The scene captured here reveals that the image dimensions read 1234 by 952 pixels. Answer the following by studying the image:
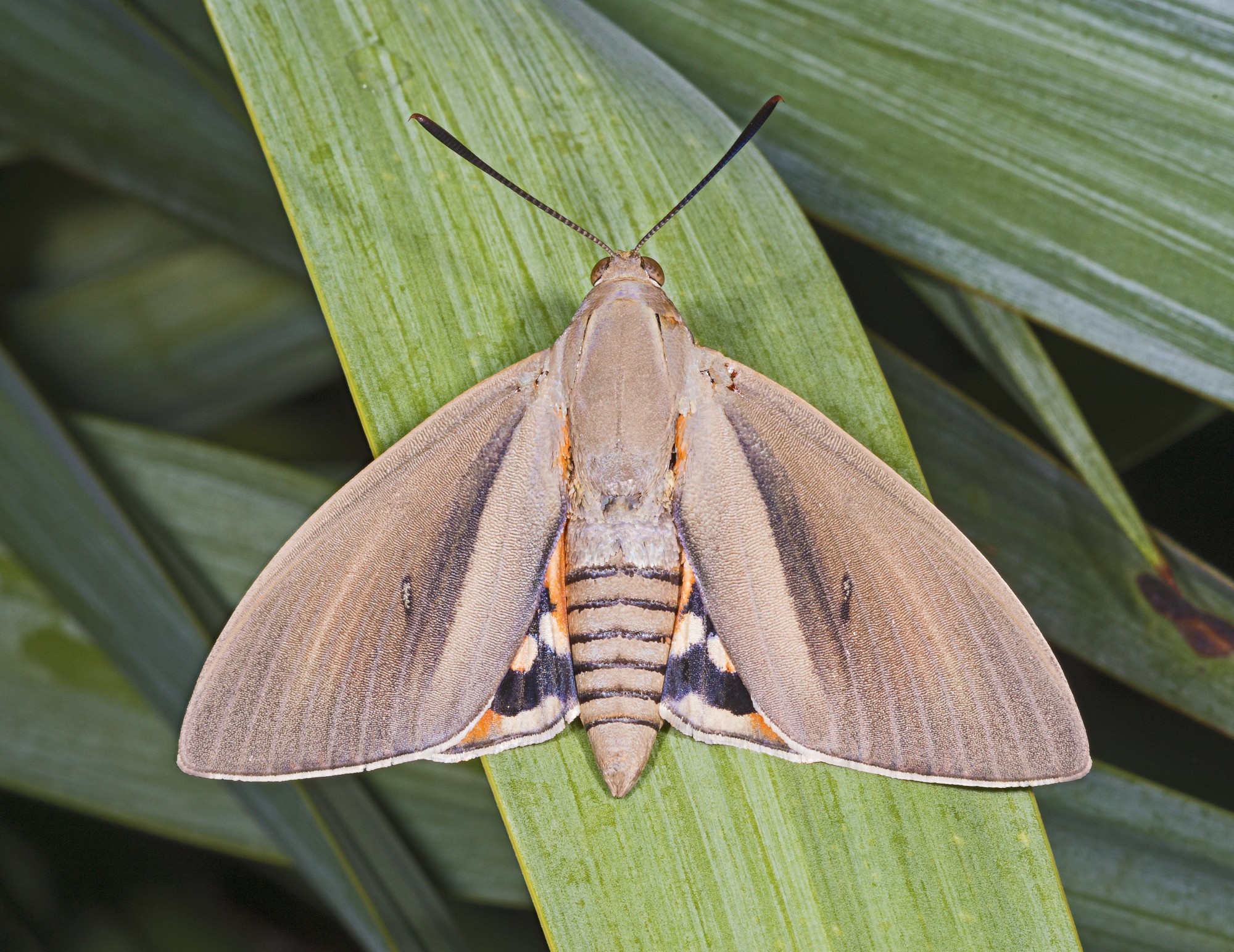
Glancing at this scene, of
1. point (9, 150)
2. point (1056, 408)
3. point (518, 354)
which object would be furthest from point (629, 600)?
point (9, 150)

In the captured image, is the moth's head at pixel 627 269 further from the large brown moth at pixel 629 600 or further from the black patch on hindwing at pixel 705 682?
the black patch on hindwing at pixel 705 682

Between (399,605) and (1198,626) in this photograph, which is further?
(1198,626)

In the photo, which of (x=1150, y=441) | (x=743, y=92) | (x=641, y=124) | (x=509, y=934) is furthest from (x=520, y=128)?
(x=509, y=934)

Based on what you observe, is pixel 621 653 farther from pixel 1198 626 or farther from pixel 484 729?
pixel 1198 626

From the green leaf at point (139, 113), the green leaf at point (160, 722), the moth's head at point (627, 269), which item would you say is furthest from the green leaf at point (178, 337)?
the moth's head at point (627, 269)

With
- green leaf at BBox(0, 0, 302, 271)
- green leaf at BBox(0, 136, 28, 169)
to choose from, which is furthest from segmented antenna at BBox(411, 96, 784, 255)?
green leaf at BBox(0, 136, 28, 169)

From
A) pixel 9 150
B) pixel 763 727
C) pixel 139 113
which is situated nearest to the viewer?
pixel 763 727
